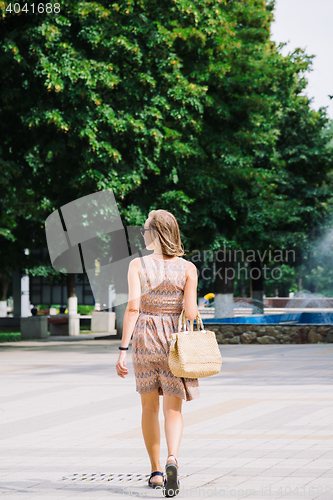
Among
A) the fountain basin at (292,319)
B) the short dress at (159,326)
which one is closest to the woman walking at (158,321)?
the short dress at (159,326)

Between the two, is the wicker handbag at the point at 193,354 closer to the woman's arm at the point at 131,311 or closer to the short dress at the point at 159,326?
the short dress at the point at 159,326

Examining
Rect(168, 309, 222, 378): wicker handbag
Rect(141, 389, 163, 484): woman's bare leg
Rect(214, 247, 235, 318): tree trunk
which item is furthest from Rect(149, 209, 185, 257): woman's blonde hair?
Rect(214, 247, 235, 318): tree trunk

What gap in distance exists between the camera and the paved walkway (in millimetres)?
4984

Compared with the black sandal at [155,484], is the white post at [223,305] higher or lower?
higher

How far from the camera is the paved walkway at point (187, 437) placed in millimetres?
4984

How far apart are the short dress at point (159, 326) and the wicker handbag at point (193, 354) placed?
122 mm

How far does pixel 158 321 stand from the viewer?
4.85 metres

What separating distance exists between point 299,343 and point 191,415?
1216 cm

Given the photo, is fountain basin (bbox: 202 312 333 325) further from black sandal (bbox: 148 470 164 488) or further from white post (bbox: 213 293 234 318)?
black sandal (bbox: 148 470 164 488)

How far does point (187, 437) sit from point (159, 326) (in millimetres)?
2353

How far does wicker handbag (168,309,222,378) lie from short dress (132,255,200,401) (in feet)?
0.40

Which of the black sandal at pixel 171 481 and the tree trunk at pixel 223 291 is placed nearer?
the black sandal at pixel 171 481

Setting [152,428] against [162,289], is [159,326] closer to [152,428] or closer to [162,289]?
[162,289]

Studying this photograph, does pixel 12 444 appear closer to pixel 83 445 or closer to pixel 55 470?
pixel 83 445
